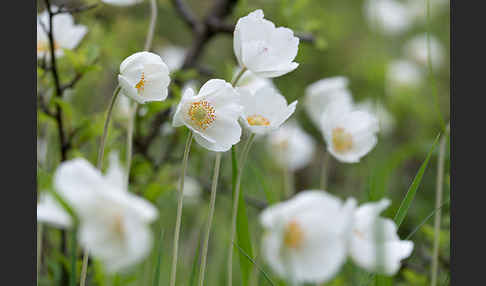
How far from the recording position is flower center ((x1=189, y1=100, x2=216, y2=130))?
2.87 ft

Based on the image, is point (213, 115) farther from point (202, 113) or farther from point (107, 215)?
point (107, 215)

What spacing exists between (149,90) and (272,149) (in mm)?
1169

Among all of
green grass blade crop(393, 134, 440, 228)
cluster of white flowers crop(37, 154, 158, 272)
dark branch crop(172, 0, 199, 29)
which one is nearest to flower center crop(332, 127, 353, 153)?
green grass blade crop(393, 134, 440, 228)

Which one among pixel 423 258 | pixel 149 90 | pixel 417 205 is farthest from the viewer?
pixel 417 205

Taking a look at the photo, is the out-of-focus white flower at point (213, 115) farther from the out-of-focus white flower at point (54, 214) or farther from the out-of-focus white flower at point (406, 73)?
the out-of-focus white flower at point (406, 73)

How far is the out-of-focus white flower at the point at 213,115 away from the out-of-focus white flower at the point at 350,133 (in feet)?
0.99

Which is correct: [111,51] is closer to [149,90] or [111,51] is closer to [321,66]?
[149,90]

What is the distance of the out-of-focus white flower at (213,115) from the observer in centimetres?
86

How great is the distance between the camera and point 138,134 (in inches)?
60.9

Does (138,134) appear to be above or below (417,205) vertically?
above

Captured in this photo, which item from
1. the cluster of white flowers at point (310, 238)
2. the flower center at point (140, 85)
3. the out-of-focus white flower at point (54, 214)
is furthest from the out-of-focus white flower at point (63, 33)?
the cluster of white flowers at point (310, 238)

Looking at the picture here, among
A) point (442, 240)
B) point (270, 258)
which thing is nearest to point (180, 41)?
point (442, 240)

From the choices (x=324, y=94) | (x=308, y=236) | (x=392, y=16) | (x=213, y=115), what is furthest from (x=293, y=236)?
(x=392, y=16)

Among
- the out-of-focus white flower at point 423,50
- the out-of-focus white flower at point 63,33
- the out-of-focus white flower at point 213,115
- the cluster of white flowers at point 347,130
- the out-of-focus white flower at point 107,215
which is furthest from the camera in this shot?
the out-of-focus white flower at point 423,50
